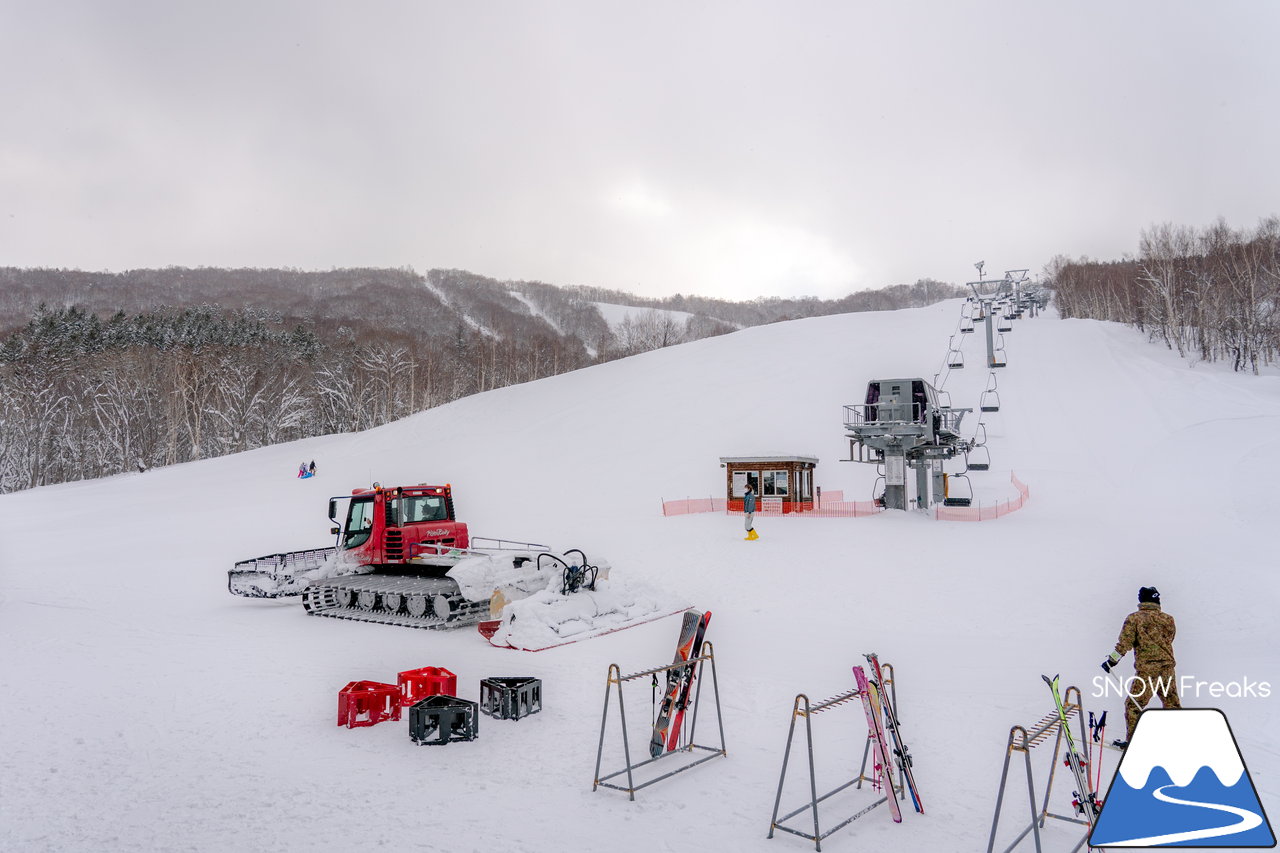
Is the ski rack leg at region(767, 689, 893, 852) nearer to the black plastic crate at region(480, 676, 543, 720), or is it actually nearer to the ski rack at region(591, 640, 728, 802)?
the ski rack at region(591, 640, 728, 802)

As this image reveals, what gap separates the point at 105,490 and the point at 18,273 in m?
156

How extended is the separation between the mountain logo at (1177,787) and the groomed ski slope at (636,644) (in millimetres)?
2186

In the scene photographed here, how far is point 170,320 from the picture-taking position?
8912 centimetres

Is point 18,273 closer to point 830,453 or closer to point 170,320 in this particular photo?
point 170,320

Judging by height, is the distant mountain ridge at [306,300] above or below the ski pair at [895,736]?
above

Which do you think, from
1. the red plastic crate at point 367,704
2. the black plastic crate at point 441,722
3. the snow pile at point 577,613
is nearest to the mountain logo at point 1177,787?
the black plastic crate at point 441,722

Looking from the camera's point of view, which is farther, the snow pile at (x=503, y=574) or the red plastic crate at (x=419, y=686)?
the snow pile at (x=503, y=574)

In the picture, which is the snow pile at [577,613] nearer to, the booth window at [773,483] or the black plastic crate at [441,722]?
the black plastic crate at [441,722]

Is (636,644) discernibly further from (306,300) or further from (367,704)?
(306,300)

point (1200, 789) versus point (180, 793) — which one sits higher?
point (1200, 789)

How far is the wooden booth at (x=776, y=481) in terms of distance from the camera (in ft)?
102

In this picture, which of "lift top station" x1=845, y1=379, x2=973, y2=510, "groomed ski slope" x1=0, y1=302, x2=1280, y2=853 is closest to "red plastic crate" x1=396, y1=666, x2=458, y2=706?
"groomed ski slope" x1=0, y1=302, x2=1280, y2=853

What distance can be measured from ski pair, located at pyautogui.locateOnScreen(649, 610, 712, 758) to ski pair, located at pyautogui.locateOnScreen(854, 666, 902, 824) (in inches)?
69.6

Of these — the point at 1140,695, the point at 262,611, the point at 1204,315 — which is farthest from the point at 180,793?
the point at 1204,315
